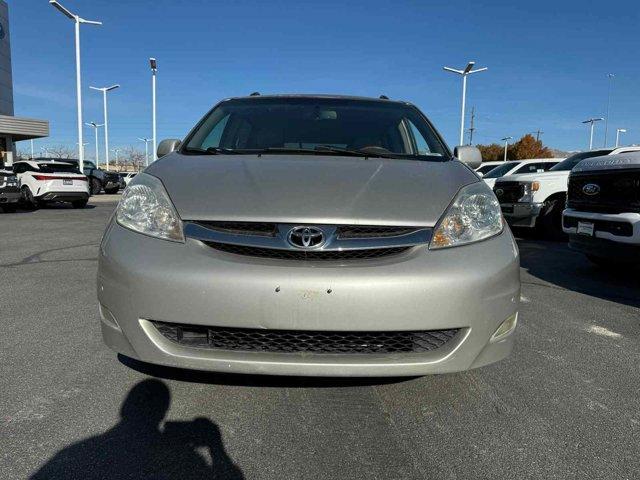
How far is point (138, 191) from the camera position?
2.41 metres

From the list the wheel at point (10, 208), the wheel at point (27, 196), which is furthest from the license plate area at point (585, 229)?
the wheel at point (27, 196)

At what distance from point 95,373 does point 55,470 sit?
0.90 meters

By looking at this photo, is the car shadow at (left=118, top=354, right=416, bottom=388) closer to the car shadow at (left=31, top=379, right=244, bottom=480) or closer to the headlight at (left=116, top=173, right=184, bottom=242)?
the car shadow at (left=31, top=379, right=244, bottom=480)

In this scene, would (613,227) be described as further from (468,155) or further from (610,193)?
(468,155)

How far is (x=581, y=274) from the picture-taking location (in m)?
5.86

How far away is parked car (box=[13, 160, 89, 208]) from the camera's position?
1407 centimetres

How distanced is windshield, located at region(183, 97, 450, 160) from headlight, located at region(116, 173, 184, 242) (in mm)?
830

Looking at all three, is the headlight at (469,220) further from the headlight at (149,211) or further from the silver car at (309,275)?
the headlight at (149,211)

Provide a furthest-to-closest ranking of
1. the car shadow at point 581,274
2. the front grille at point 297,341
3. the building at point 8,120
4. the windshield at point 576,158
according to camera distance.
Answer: the building at point 8,120 < the windshield at point 576,158 < the car shadow at point 581,274 < the front grille at point 297,341

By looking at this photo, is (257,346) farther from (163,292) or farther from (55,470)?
(55,470)

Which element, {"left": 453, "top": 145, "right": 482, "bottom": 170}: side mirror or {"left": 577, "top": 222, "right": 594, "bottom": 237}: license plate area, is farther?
{"left": 577, "top": 222, "right": 594, "bottom": 237}: license plate area

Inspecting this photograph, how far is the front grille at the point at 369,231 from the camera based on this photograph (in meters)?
2.12

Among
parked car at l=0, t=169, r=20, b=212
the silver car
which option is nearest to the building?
parked car at l=0, t=169, r=20, b=212

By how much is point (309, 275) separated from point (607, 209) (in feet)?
13.6
